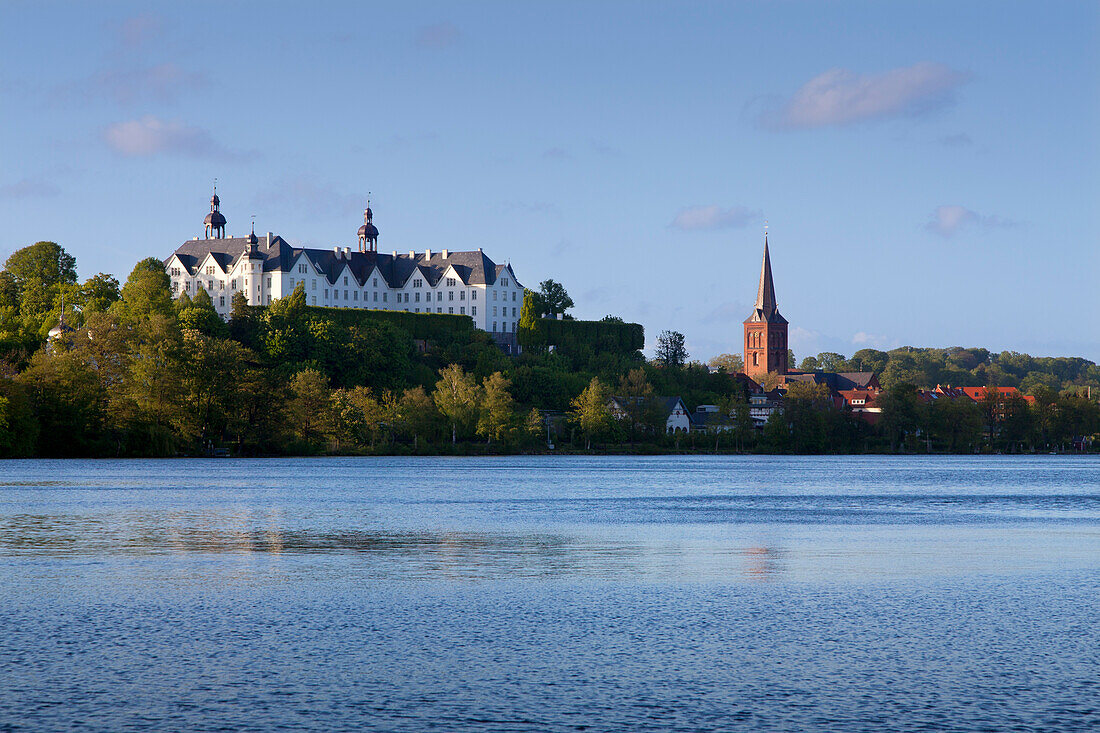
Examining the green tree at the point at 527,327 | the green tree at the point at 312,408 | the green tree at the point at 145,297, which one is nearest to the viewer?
the green tree at the point at 312,408

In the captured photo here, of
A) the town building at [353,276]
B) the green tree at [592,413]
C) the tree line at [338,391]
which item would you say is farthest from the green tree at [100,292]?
the green tree at [592,413]

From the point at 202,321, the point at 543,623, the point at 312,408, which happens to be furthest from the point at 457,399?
the point at 543,623

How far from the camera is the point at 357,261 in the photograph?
514 ft

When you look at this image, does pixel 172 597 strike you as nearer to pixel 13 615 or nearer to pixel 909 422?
pixel 13 615

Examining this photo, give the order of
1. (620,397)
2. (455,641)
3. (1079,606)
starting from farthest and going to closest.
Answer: (620,397) < (1079,606) < (455,641)

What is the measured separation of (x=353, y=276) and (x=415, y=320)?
19437mm

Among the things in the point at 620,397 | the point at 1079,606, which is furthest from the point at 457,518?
the point at 620,397

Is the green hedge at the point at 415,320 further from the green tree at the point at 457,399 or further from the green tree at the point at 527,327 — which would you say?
the green tree at the point at 457,399

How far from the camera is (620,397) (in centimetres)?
12725

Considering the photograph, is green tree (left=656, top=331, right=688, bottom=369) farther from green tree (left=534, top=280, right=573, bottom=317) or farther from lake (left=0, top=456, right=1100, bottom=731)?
lake (left=0, top=456, right=1100, bottom=731)

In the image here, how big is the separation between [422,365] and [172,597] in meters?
109

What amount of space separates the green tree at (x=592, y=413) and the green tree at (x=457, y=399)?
12433 mm

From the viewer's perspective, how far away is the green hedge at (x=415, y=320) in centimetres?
12962

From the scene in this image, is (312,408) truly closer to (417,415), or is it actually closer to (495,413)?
(417,415)
